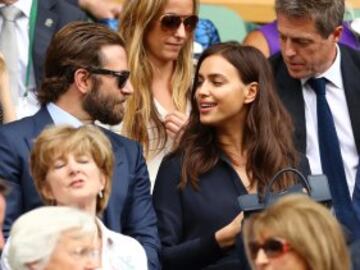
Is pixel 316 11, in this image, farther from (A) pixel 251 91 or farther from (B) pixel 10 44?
(B) pixel 10 44

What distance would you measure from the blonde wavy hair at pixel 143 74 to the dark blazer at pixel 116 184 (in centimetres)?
59

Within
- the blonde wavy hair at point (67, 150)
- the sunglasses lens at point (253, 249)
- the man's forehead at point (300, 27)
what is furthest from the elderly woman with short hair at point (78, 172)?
the man's forehead at point (300, 27)

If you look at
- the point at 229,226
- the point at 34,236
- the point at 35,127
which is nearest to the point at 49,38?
the point at 35,127

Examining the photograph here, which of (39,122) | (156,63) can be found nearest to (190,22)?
(156,63)

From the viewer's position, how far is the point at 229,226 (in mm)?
7082

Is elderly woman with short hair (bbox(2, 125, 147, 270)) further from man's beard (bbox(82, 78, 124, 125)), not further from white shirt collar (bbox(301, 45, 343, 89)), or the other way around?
white shirt collar (bbox(301, 45, 343, 89))

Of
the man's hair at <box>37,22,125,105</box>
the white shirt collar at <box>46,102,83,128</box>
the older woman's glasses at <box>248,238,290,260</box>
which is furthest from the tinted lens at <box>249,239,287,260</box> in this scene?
the man's hair at <box>37,22,125,105</box>

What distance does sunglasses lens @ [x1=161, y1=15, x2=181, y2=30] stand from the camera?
8.12m

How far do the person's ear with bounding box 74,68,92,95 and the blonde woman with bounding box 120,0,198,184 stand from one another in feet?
1.91

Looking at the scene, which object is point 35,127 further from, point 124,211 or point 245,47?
point 245,47

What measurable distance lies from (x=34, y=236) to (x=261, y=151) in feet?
5.97

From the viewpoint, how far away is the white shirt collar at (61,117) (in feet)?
23.9

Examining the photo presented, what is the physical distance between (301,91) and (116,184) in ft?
4.41

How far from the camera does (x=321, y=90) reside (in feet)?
26.2
